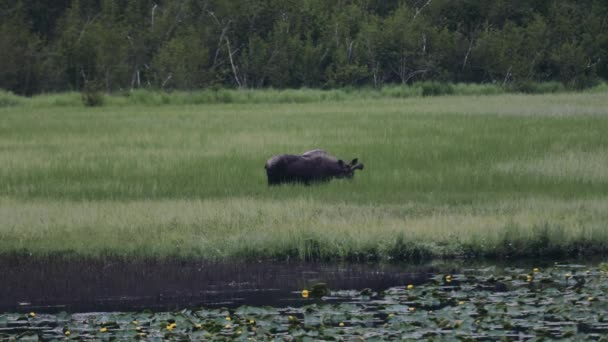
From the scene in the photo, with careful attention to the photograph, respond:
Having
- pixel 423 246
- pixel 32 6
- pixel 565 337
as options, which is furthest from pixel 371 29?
pixel 565 337

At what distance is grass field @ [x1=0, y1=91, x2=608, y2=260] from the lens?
13.2 m

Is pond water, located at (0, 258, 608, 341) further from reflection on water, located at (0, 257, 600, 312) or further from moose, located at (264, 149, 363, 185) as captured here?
moose, located at (264, 149, 363, 185)

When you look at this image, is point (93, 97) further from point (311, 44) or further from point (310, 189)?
point (310, 189)

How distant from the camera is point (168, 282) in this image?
1173 centimetres

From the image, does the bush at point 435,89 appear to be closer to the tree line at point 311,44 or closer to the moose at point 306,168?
the tree line at point 311,44

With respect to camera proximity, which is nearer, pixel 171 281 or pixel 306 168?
pixel 171 281

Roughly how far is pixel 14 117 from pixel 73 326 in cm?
2666

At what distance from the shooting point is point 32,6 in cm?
6669

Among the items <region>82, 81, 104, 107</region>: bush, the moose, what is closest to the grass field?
the moose

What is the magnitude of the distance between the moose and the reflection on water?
5488 millimetres

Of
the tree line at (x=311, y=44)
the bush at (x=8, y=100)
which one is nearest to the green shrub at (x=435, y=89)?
the tree line at (x=311, y=44)

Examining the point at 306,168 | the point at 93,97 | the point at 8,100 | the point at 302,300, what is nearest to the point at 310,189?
the point at 306,168

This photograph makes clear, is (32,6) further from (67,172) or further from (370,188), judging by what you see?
(370,188)

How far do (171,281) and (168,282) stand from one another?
0.05 m
